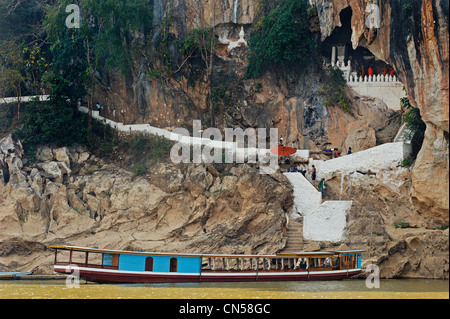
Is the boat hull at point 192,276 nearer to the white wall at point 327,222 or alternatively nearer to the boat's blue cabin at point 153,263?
the boat's blue cabin at point 153,263

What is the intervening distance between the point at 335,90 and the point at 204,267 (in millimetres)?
11931

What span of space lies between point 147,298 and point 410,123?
14.0m

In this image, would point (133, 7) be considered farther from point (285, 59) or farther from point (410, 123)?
point (410, 123)

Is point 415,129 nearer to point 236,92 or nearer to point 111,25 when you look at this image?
point 236,92

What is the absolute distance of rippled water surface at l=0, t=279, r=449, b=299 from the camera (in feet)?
67.5

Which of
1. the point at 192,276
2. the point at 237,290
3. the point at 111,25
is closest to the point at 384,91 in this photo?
the point at 111,25

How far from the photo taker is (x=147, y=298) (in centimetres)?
2016

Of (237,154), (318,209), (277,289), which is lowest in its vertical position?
(277,289)

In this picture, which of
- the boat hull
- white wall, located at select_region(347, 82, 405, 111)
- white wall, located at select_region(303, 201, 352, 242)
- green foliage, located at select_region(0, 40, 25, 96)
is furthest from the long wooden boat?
green foliage, located at select_region(0, 40, 25, 96)

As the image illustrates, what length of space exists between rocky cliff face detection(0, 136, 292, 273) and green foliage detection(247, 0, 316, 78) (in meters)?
6.25

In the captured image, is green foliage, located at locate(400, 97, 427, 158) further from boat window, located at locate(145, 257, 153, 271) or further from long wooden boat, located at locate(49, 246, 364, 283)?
boat window, located at locate(145, 257, 153, 271)

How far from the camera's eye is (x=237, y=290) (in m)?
21.9

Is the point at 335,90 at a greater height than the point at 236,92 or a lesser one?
greater

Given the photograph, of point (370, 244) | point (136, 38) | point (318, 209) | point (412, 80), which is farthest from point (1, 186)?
point (412, 80)
